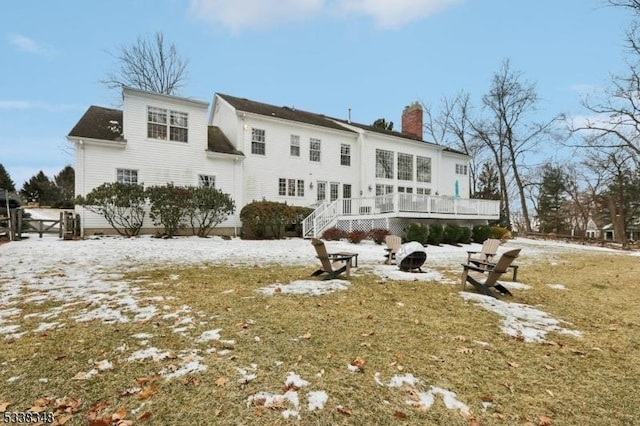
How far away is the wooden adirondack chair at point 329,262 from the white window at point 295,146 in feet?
45.7

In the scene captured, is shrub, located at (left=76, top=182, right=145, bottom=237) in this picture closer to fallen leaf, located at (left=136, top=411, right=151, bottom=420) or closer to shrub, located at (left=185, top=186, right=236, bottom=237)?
shrub, located at (left=185, top=186, right=236, bottom=237)

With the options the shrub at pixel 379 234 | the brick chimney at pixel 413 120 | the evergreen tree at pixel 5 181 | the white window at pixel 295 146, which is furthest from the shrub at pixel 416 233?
the evergreen tree at pixel 5 181

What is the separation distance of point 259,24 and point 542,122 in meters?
26.9

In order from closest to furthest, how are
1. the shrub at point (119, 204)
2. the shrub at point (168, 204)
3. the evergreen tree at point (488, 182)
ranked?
1. the shrub at point (119, 204)
2. the shrub at point (168, 204)
3. the evergreen tree at point (488, 182)

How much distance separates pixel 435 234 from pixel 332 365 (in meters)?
14.9

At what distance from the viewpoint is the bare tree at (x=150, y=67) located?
2569 centimetres

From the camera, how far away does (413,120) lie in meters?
29.5

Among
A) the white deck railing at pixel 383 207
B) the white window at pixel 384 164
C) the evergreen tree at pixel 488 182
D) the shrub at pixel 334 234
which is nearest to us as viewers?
the shrub at pixel 334 234

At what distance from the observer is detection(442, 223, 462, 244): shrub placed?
17.8m

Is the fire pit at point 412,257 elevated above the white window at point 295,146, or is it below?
below

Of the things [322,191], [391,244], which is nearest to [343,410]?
[391,244]

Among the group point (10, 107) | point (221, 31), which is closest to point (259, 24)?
point (221, 31)

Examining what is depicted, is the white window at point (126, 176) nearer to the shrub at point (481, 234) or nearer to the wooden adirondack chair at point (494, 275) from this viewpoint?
the wooden adirondack chair at point (494, 275)

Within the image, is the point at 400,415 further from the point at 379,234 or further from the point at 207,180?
the point at 207,180
